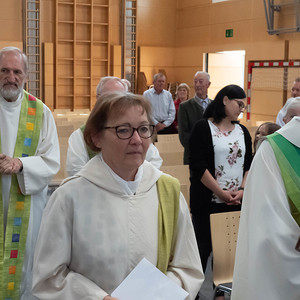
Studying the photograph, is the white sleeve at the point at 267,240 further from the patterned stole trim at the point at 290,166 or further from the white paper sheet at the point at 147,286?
the white paper sheet at the point at 147,286

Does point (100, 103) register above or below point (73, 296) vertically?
above

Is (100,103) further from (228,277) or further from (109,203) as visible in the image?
(228,277)

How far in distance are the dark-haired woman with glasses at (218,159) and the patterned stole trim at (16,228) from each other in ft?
4.03

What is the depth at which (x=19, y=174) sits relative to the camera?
11.3 feet

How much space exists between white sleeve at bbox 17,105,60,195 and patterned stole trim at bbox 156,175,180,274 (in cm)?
168

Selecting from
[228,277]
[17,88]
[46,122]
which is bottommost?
[228,277]

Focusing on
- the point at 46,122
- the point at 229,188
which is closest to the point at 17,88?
the point at 46,122

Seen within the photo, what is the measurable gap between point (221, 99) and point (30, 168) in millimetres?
1496

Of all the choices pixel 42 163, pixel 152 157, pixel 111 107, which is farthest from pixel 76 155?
pixel 111 107

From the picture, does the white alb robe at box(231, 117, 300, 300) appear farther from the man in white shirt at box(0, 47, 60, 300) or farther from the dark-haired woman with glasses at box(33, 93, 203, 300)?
the man in white shirt at box(0, 47, 60, 300)

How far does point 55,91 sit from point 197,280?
39.1 feet

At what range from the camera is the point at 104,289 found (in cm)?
185

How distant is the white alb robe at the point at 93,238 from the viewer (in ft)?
5.92

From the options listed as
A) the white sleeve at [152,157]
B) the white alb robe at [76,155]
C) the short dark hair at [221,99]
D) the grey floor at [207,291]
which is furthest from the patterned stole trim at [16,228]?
the grey floor at [207,291]
